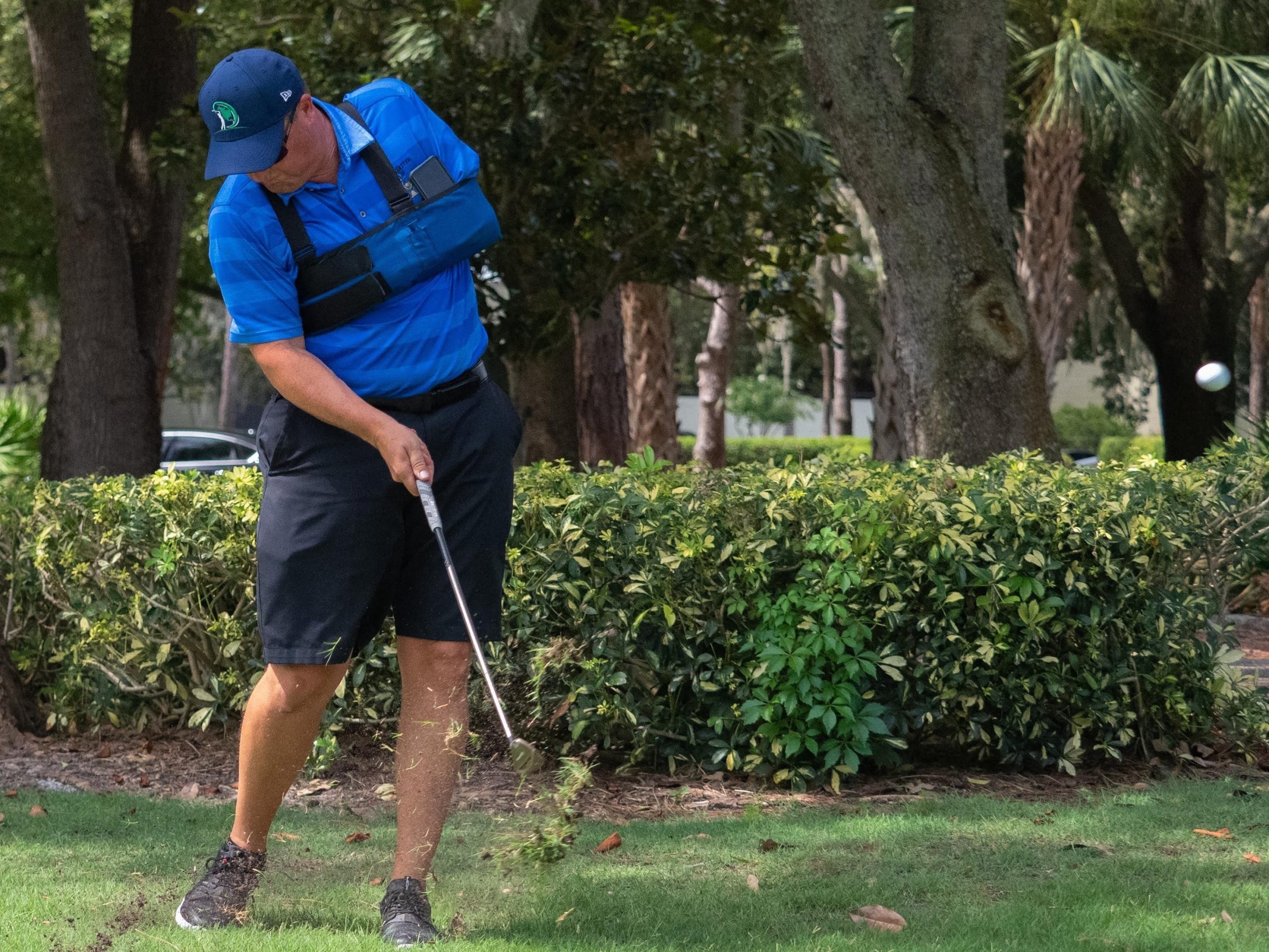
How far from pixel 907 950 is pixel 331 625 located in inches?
54.0

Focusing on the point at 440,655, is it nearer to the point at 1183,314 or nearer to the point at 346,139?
the point at 346,139

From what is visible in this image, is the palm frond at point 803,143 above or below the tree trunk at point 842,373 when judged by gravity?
above

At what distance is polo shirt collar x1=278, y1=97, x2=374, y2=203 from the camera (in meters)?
2.93

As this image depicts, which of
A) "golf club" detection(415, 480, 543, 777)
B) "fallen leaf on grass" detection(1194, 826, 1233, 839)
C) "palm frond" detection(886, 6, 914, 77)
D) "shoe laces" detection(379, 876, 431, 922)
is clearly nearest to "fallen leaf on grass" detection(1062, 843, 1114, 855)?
"fallen leaf on grass" detection(1194, 826, 1233, 839)

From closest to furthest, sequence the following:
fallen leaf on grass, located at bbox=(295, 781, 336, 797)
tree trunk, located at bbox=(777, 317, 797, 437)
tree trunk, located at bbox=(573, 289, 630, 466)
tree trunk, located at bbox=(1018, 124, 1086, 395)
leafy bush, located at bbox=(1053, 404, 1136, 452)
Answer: fallen leaf on grass, located at bbox=(295, 781, 336, 797) < tree trunk, located at bbox=(573, 289, 630, 466) < tree trunk, located at bbox=(1018, 124, 1086, 395) < leafy bush, located at bbox=(1053, 404, 1136, 452) < tree trunk, located at bbox=(777, 317, 797, 437)

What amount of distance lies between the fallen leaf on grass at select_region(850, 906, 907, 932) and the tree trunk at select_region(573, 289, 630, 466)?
832 centimetres

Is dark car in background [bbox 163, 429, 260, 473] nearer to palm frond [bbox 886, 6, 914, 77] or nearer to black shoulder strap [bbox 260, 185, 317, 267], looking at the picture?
palm frond [bbox 886, 6, 914, 77]

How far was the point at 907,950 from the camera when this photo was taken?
289cm

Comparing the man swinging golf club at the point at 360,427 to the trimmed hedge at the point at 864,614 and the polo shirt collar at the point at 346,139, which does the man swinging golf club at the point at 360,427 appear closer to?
the polo shirt collar at the point at 346,139

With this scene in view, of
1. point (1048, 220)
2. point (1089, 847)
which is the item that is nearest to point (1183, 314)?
point (1048, 220)

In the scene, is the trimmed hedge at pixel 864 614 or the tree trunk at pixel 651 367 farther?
the tree trunk at pixel 651 367

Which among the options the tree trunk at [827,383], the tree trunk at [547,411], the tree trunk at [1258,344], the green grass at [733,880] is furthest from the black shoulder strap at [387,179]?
the tree trunk at [827,383]

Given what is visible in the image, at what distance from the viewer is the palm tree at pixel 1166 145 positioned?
40.1 feet

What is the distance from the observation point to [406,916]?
2908mm
